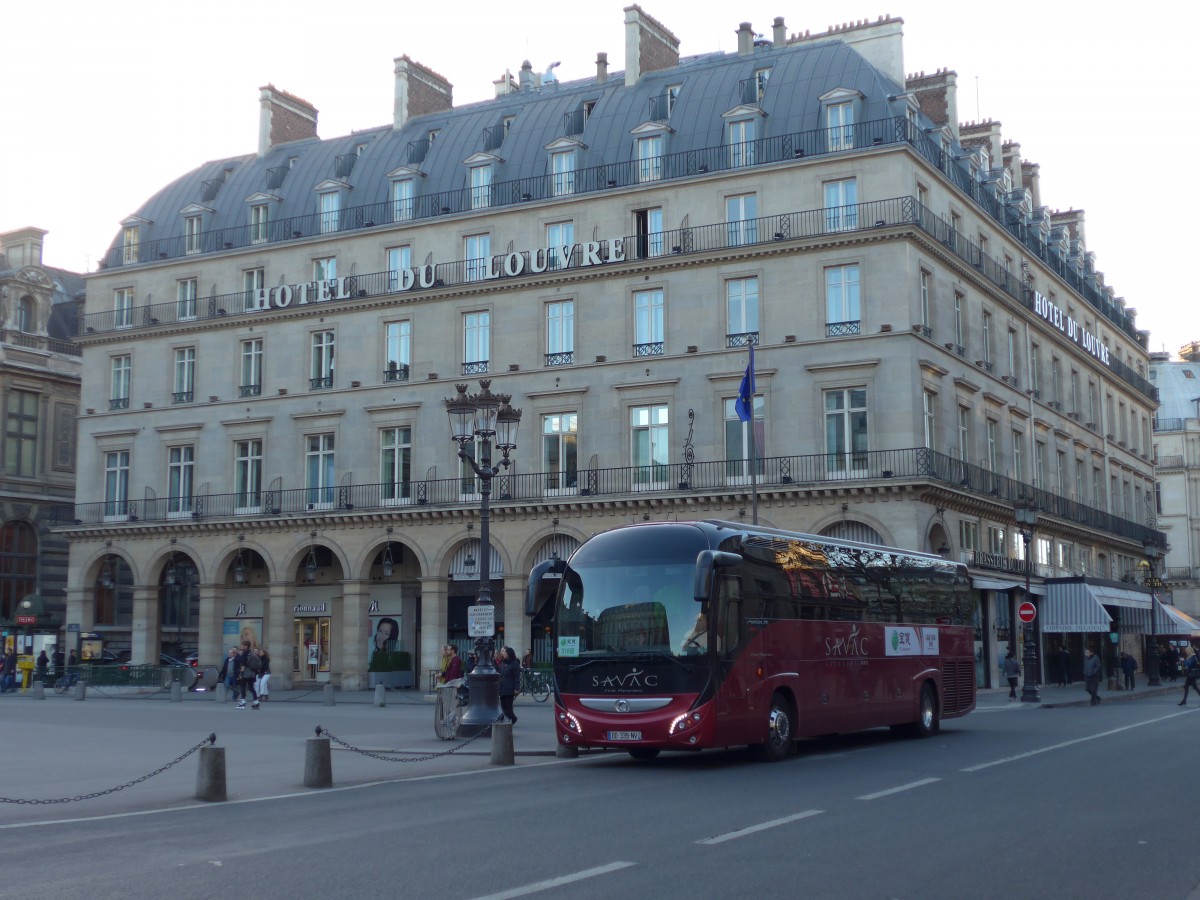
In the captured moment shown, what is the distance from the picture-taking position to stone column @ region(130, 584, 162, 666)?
53062 mm

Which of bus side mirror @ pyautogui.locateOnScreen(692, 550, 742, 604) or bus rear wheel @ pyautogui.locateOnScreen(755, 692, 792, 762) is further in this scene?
bus rear wheel @ pyautogui.locateOnScreen(755, 692, 792, 762)

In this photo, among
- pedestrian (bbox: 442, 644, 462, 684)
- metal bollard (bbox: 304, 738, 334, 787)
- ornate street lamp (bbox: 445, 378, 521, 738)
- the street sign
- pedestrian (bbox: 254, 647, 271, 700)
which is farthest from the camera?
pedestrian (bbox: 254, 647, 271, 700)

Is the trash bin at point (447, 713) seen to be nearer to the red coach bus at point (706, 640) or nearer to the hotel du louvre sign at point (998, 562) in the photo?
the red coach bus at point (706, 640)

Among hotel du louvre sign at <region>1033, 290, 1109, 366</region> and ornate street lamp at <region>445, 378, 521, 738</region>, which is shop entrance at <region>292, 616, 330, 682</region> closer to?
ornate street lamp at <region>445, 378, 521, 738</region>

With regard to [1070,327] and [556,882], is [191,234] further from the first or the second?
[556,882]

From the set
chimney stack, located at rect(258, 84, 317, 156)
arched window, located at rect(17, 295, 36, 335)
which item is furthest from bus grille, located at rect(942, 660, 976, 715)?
arched window, located at rect(17, 295, 36, 335)

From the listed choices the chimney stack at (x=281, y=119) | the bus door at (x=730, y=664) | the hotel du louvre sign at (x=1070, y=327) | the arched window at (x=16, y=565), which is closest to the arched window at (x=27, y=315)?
the arched window at (x=16, y=565)

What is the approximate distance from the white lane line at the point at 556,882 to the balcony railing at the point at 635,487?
1247 inches

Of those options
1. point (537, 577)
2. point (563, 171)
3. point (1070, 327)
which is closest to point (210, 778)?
point (537, 577)

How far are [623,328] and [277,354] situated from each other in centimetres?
1444

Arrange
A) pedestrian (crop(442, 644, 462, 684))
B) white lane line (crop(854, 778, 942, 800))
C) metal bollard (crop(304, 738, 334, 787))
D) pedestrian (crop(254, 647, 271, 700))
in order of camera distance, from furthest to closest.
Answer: pedestrian (crop(254, 647, 271, 700)) < pedestrian (crop(442, 644, 462, 684)) < metal bollard (crop(304, 738, 334, 787)) < white lane line (crop(854, 778, 942, 800))

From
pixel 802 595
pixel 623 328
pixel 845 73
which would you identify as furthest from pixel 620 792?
pixel 845 73

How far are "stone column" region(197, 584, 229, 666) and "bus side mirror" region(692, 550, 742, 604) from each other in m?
37.8

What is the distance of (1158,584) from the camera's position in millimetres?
58250
